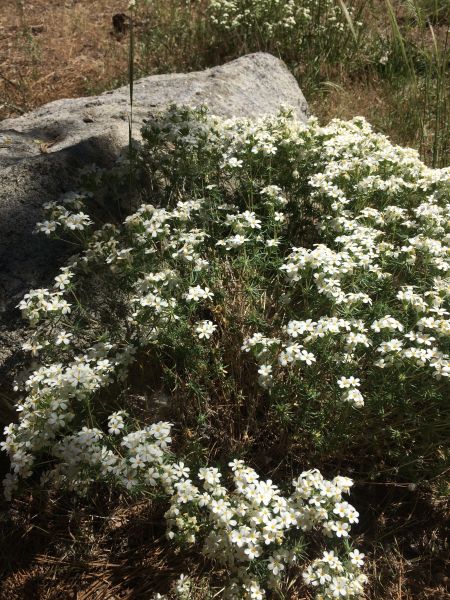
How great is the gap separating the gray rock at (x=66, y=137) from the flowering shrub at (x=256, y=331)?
254 millimetres

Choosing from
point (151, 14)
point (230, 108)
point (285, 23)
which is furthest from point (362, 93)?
point (151, 14)

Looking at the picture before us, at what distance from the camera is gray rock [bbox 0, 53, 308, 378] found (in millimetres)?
3131

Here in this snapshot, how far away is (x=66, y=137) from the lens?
13.4 feet

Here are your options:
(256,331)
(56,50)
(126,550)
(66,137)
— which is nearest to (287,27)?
(56,50)

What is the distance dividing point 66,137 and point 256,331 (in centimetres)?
207

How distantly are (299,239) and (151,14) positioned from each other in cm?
496

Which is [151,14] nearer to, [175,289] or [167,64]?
[167,64]

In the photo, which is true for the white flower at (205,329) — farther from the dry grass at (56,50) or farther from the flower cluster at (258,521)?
the dry grass at (56,50)

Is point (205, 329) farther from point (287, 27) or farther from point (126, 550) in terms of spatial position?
point (287, 27)

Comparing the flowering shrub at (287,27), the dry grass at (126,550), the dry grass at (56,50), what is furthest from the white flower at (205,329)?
the flowering shrub at (287,27)

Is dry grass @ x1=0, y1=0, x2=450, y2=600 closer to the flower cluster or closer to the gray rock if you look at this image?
the flower cluster

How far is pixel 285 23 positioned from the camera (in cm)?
582

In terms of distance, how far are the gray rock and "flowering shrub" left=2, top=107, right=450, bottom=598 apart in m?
0.25

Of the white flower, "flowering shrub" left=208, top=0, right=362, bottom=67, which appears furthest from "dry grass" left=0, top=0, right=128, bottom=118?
the white flower
